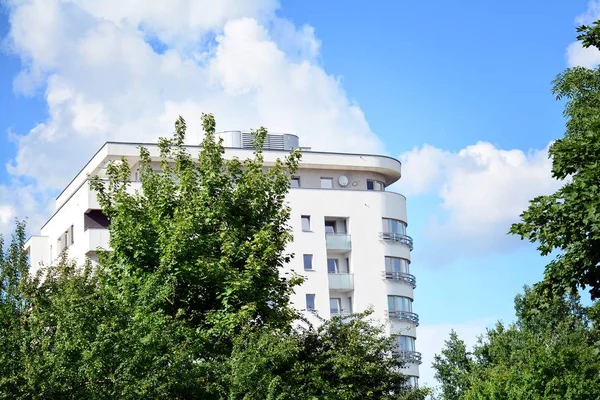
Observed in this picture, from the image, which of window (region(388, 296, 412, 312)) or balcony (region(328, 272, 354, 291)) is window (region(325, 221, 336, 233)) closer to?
balcony (region(328, 272, 354, 291))

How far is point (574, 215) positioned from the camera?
1037 inches

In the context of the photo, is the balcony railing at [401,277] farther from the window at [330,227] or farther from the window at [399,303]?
the window at [330,227]

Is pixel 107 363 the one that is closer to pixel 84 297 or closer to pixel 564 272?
pixel 84 297

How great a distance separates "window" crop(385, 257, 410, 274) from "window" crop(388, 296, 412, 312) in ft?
5.46

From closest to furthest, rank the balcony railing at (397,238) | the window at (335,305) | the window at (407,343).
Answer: the window at (407,343)
the window at (335,305)
the balcony railing at (397,238)

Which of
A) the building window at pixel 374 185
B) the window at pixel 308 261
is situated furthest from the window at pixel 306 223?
the building window at pixel 374 185

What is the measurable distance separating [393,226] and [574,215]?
1739 inches

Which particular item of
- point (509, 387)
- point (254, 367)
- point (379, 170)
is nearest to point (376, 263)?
point (379, 170)

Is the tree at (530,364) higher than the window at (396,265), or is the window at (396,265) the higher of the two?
the window at (396,265)

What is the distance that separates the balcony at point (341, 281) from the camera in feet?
223

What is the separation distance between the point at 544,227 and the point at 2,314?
1278 cm

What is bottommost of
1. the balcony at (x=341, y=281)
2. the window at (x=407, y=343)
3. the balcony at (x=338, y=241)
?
the window at (x=407, y=343)

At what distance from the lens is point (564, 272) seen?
27938mm

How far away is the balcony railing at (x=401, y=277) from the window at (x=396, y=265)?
144mm
